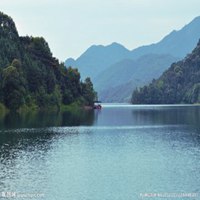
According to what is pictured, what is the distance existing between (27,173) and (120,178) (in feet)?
38.6

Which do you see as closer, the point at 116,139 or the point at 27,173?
the point at 27,173

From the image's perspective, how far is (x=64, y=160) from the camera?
71625mm

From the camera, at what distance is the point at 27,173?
198 feet

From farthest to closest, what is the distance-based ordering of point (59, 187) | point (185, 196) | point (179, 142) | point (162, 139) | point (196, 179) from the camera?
point (162, 139) → point (179, 142) → point (196, 179) → point (59, 187) → point (185, 196)

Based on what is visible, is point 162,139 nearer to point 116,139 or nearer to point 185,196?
point 116,139

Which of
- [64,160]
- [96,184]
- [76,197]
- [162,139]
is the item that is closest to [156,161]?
[64,160]

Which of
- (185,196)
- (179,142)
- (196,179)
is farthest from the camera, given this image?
(179,142)

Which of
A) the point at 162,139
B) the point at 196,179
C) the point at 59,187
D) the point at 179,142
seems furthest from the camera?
the point at 162,139

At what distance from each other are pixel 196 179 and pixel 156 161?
14297 mm

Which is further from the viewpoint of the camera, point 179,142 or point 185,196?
point 179,142

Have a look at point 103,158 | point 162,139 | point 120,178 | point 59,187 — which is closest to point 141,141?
point 162,139

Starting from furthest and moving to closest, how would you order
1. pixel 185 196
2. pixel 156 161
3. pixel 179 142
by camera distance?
1. pixel 179 142
2. pixel 156 161
3. pixel 185 196

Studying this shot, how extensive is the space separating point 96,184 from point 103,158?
19005 mm

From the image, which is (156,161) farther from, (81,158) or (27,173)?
(27,173)
